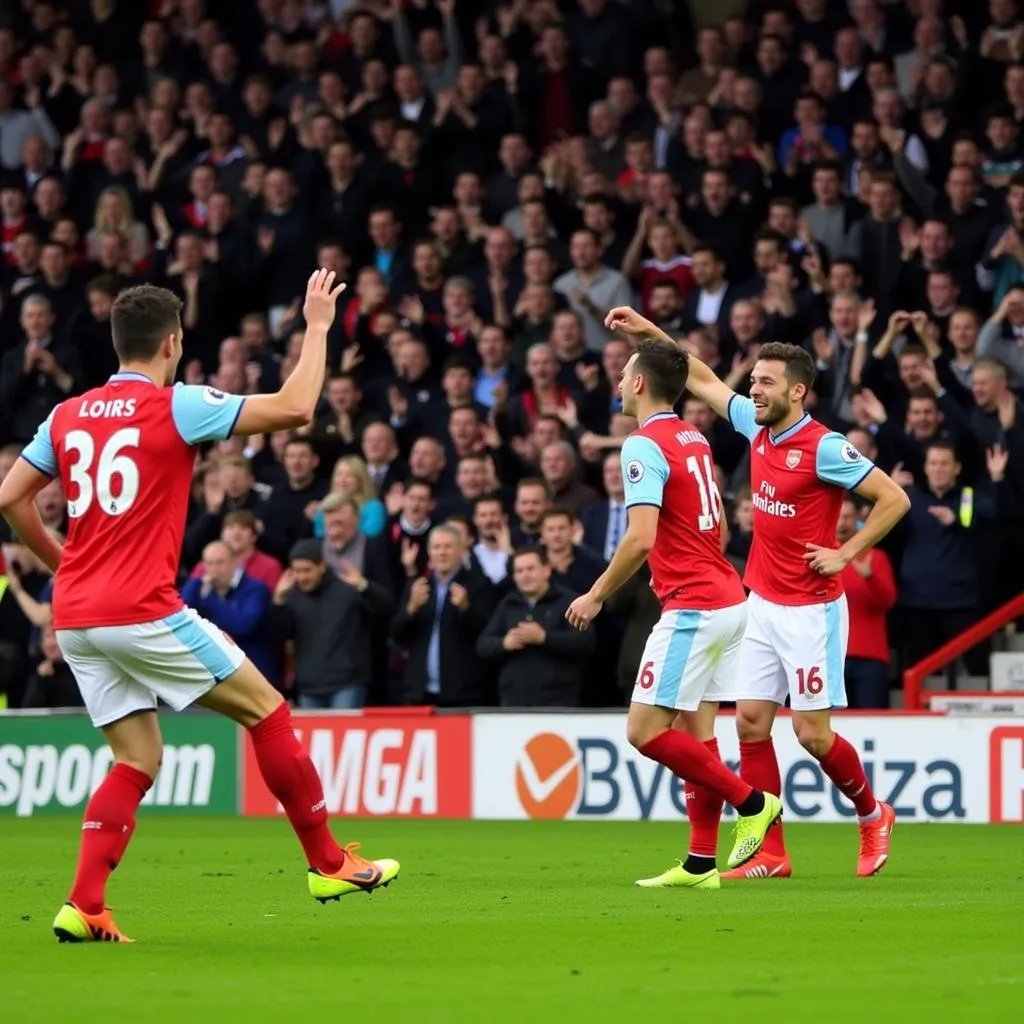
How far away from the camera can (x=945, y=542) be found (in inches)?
633

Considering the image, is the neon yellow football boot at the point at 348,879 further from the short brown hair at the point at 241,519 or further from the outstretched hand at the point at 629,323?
the short brown hair at the point at 241,519

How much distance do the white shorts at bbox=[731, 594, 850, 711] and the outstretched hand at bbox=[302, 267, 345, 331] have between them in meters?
3.41

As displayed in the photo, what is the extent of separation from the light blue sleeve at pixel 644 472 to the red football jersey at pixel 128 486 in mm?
2508

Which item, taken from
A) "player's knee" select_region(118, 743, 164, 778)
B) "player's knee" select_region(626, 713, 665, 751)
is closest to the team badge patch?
"player's knee" select_region(626, 713, 665, 751)

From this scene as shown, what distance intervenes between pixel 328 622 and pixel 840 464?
728 cm

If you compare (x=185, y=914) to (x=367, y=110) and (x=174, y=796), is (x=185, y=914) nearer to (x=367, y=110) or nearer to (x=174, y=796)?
(x=174, y=796)

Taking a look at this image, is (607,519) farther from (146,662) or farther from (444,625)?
(146,662)

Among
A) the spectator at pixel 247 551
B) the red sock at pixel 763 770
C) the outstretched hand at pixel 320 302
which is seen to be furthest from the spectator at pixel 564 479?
the outstretched hand at pixel 320 302

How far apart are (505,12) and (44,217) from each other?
16.9 ft

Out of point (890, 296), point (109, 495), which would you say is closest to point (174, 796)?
point (890, 296)

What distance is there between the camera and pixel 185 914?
30.3 ft

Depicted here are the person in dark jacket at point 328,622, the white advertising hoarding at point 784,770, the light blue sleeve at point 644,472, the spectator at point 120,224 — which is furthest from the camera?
the spectator at point 120,224

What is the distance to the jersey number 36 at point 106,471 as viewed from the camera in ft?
26.1

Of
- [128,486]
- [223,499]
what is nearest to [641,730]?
[128,486]
